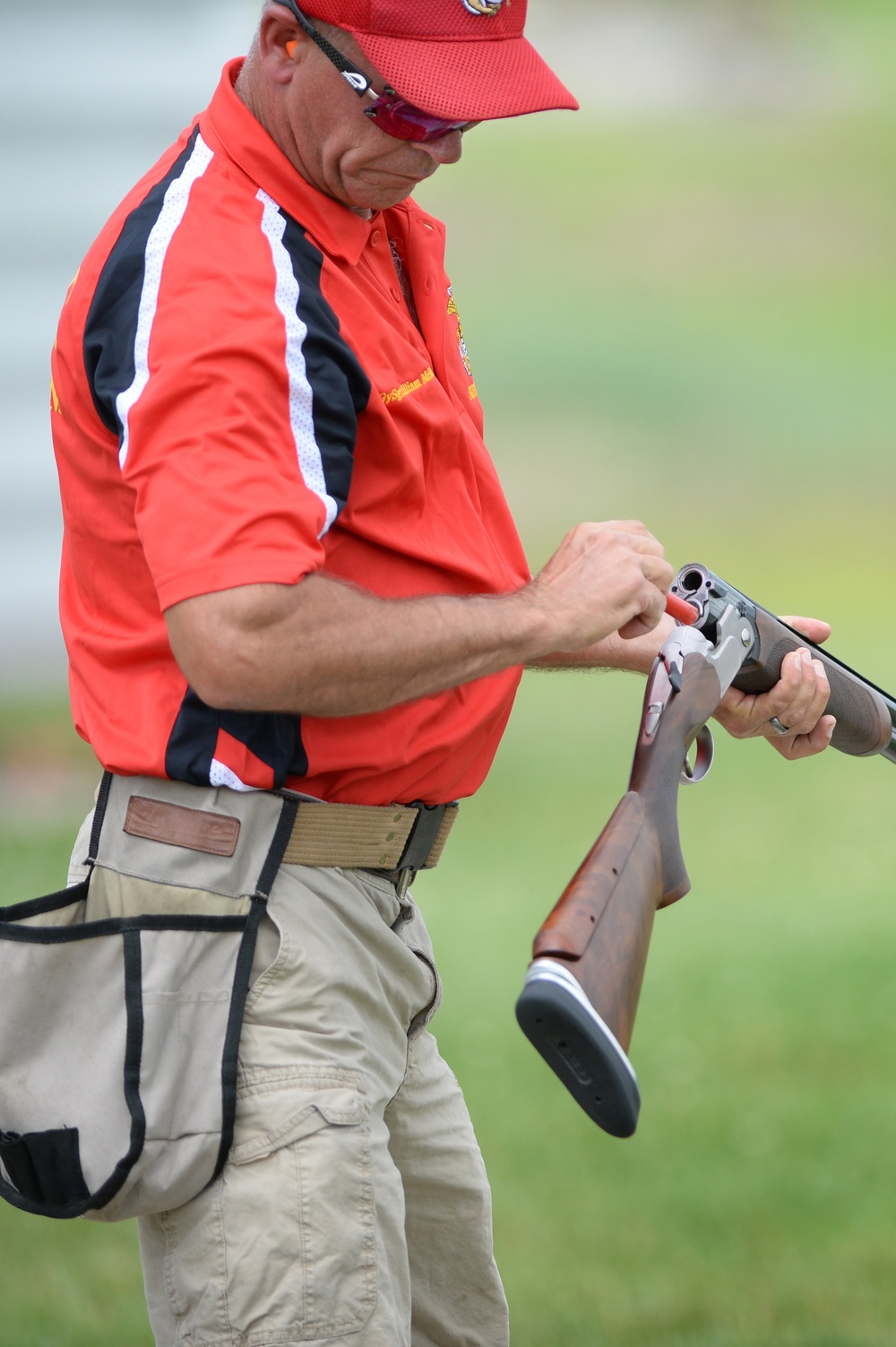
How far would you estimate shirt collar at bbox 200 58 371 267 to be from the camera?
2434mm

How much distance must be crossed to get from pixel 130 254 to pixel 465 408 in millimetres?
704

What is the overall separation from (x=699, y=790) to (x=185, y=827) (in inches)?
257

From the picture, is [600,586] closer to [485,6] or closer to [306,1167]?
[485,6]

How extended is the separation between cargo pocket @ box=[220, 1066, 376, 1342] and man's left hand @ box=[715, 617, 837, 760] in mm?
1244

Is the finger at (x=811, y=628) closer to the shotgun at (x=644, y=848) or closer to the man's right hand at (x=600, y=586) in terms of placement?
the shotgun at (x=644, y=848)

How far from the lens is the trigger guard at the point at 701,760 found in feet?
9.29

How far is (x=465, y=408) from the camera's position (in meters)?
2.78

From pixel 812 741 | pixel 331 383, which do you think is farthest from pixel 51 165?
pixel 331 383

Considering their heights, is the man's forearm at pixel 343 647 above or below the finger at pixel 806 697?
above

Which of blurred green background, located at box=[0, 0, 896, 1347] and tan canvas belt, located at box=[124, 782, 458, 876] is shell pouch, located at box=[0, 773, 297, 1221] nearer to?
tan canvas belt, located at box=[124, 782, 458, 876]

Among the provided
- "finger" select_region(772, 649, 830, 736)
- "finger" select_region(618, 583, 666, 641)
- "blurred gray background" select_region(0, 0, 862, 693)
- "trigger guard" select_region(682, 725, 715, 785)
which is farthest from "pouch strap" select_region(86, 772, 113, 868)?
"blurred gray background" select_region(0, 0, 862, 693)

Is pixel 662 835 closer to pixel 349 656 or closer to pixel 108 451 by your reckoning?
pixel 349 656

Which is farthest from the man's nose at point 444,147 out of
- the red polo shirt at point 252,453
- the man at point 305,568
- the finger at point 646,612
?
the finger at point 646,612

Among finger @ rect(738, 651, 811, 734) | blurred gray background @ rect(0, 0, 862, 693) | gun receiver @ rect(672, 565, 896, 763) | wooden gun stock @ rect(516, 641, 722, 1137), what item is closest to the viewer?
wooden gun stock @ rect(516, 641, 722, 1137)
